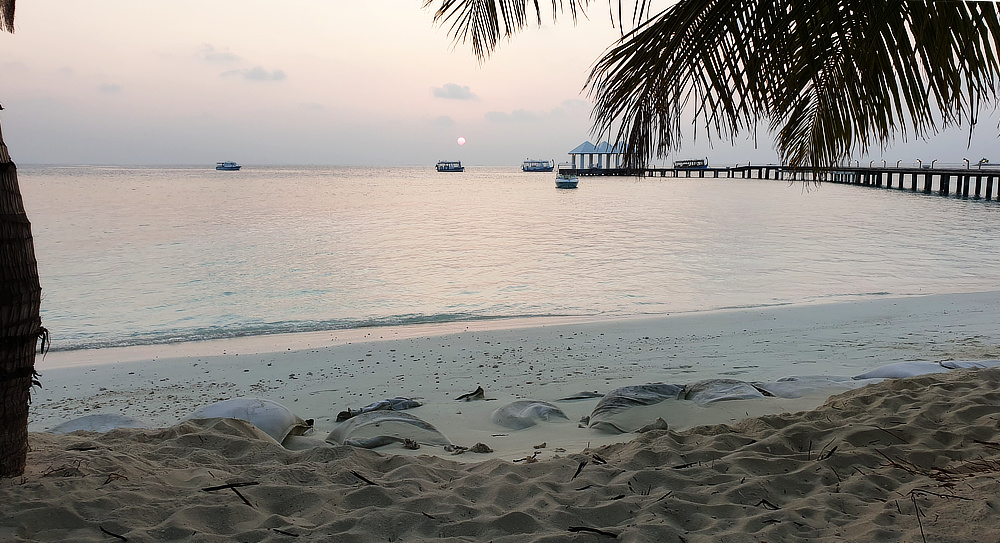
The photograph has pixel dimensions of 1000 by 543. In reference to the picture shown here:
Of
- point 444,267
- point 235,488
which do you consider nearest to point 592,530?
point 235,488

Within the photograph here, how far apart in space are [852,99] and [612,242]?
16130 millimetres

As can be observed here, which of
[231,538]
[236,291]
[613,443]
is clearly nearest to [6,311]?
[231,538]

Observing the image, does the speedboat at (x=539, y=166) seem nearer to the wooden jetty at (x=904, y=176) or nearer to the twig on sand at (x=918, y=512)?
the wooden jetty at (x=904, y=176)

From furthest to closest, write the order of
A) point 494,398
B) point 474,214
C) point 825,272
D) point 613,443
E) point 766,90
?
point 474,214 → point 825,272 → point 494,398 → point 613,443 → point 766,90

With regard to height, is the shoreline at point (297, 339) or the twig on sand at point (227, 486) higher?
the twig on sand at point (227, 486)

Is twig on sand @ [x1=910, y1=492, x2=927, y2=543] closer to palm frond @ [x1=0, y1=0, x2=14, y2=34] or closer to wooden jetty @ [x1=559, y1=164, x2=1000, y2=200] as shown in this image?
wooden jetty @ [x1=559, y1=164, x2=1000, y2=200]

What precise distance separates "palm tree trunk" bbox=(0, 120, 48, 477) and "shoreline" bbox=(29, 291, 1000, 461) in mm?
1833

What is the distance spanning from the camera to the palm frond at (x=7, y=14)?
2576 millimetres

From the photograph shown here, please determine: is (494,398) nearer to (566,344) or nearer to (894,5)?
(566,344)

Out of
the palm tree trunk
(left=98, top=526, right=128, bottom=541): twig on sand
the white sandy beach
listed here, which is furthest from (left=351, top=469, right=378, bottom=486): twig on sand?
the palm tree trunk

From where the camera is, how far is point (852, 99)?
129 inches

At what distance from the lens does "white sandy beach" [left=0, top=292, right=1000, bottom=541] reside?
245 cm

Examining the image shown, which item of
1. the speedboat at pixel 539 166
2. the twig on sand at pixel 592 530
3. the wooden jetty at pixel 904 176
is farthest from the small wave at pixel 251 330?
the speedboat at pixel 539 166

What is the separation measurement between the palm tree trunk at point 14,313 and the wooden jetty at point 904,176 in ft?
8.46
